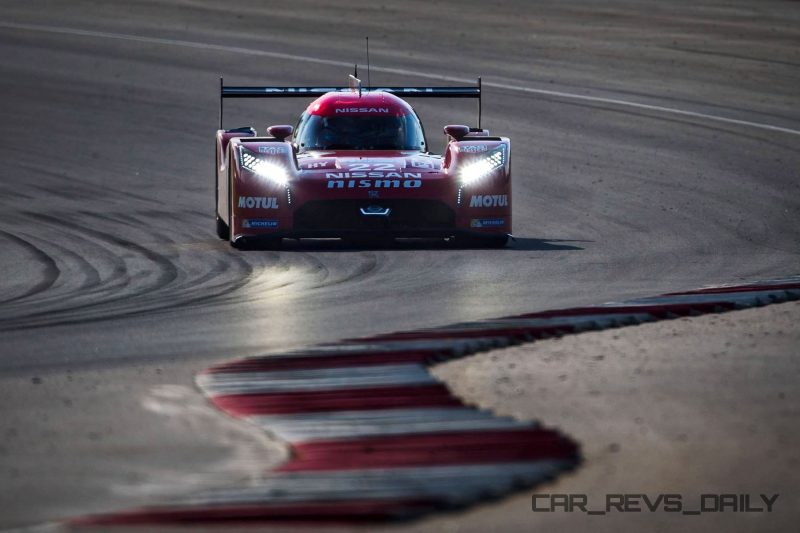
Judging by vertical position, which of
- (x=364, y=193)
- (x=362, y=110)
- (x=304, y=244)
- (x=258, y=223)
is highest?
(x=362, y=110)

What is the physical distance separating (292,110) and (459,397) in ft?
54.9

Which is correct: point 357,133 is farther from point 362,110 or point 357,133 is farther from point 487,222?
point 487,222

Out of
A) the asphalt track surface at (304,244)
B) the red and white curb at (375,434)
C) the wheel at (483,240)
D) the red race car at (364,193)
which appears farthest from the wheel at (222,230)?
the red and white curb at (375,434)

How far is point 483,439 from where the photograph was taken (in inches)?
257

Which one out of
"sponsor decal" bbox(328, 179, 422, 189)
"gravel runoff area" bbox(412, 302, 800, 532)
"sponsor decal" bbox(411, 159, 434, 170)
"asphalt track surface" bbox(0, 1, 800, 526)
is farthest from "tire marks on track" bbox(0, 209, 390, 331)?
"gravel runoff area" bbox(412, 302, 800, 532)

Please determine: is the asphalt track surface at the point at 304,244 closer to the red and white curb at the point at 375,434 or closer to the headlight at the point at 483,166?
the red and white curb at the point at 375,434

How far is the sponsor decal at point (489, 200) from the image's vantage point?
1372cm

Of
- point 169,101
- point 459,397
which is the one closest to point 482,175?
point 459,397

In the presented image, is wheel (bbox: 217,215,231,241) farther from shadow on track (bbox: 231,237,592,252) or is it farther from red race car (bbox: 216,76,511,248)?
shadow on track (bbox: 231,237,592,252)

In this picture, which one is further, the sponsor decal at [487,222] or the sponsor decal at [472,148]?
the sponsor decal at [472,148]

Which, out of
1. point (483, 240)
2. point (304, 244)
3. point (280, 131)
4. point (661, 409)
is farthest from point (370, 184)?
point (661, 409)

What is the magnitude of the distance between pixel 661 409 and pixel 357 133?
26.0 feet

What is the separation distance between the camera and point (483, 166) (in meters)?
13.9

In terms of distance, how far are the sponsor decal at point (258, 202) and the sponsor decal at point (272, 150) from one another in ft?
1.43
